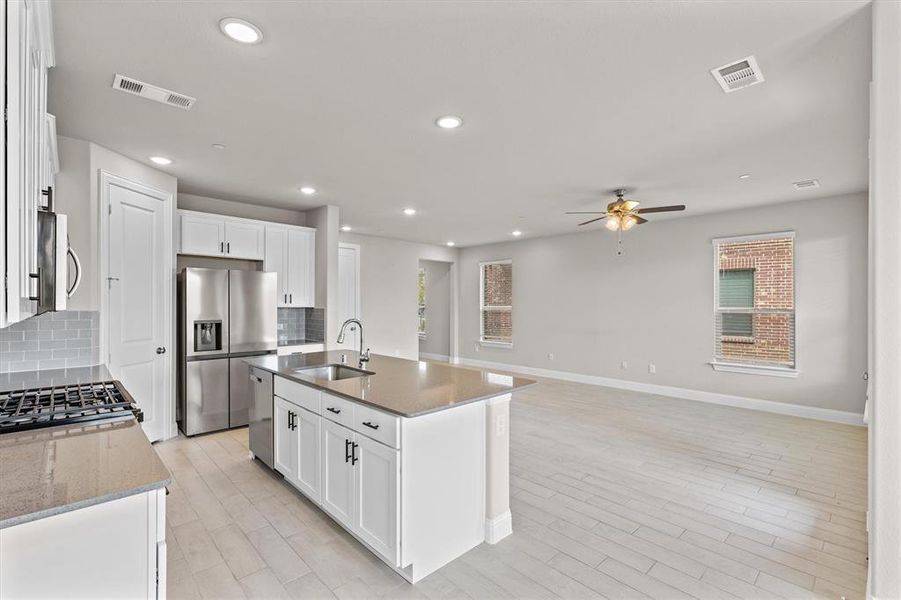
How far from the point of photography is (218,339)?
4547 millimetres

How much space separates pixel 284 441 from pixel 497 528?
1616mm

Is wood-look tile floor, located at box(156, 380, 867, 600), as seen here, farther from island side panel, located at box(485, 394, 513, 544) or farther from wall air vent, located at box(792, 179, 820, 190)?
wall air vent, located at box(792, 179, 820, 190)

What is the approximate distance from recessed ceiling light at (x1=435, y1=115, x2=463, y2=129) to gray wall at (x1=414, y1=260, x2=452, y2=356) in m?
6.73

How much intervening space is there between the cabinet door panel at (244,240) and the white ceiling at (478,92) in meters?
0.55

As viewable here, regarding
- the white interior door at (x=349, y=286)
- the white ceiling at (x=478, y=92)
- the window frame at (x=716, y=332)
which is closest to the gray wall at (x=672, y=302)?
the window frame at (x=716, y=332)

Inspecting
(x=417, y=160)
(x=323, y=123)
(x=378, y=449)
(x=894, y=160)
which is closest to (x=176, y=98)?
(x=323, y=123)

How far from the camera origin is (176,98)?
265cm

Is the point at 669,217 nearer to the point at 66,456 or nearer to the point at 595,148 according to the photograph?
the point at 595,148

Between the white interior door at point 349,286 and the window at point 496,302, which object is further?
the window at point 496,302

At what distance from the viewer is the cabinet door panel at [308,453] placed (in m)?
2.74

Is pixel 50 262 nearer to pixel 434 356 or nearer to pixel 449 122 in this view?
pixel 449 122

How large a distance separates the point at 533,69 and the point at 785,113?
1.85m

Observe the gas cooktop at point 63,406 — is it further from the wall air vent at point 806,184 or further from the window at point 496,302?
the window at point 496,302

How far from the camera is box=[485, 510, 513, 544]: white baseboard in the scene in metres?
2.50
